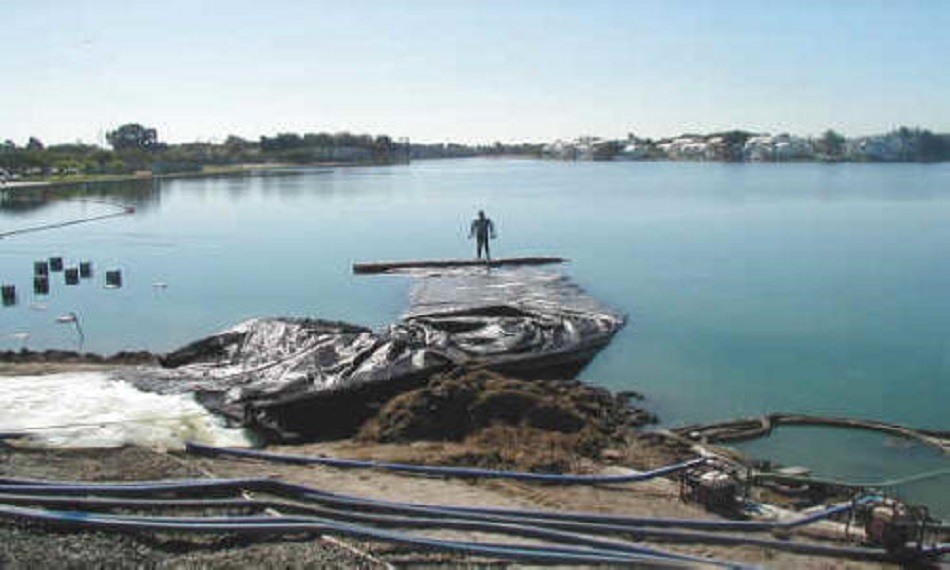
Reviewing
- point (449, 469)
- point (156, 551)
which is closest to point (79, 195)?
point (449, 469)

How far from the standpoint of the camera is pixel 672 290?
2152cm

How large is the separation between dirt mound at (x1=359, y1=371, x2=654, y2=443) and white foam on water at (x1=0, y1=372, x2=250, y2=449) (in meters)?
1.64

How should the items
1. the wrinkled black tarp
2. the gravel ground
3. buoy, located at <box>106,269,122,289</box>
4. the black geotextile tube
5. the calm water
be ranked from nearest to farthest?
the gravel ground → the black geotextile tube → the wrinkled black tarp → the calm water → buoy, located at <box>106,269,122,289</box>

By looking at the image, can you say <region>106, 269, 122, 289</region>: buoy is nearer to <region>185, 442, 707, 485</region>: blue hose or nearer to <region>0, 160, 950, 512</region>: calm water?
<region>0, 160, 950, 512</region>: calm water

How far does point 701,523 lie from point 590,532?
89 cm

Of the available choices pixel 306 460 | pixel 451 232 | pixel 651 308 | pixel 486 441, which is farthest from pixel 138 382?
pixel 451 232

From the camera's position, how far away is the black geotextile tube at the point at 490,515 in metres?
6.57

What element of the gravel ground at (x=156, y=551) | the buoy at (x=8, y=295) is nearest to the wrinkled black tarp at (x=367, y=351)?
the gravel ground at (x=156, y=551)

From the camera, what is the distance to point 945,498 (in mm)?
8672

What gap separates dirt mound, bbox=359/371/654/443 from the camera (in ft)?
31.6

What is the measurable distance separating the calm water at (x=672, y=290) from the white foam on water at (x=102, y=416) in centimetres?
443

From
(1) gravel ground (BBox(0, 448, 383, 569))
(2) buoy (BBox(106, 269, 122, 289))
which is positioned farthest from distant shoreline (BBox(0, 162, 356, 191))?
(1) gravel ground (BBox(0, 448, 383, 569))

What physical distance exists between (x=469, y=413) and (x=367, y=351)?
180 cm

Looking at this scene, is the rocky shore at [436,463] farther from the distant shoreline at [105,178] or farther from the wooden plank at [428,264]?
the distant shoreline at [105,178]
